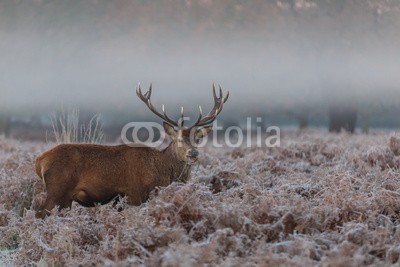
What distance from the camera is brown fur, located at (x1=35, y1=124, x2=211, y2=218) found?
7645 mm

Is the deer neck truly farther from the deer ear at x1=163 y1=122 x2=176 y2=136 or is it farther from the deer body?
the deer ear at x1=163 y1=122 x2=176 y2=136

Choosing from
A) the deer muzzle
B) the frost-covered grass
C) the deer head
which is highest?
the deer head

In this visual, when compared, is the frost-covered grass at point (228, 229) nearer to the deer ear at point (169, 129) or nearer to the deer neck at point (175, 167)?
the deer neck at point (175, 167)

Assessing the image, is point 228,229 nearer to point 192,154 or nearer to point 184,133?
point 192,154

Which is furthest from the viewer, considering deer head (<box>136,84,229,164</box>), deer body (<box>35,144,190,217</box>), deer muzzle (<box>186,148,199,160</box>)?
deer head (<box>136,84,229,164</box>)

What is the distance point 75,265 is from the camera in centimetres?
586

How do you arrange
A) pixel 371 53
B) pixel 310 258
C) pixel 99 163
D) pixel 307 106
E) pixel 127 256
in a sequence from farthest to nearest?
pixel 307 106 → pixel 371 53 → pixel 99 163 → pixel 127 256 → pixel 310 258

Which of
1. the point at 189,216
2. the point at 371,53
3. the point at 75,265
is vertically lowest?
the point at 75,265

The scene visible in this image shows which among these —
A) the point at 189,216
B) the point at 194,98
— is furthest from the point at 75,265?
the point at 194,98

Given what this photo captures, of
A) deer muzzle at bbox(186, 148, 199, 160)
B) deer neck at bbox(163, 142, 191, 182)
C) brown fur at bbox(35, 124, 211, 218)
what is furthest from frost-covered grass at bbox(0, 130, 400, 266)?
deer neck at bbox(163, 142, 191, 182)

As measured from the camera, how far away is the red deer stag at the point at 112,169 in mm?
7648

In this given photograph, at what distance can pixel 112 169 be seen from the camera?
789 centimetres

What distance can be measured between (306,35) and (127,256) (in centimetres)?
2068

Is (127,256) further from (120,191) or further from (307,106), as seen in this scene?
(307,106)
